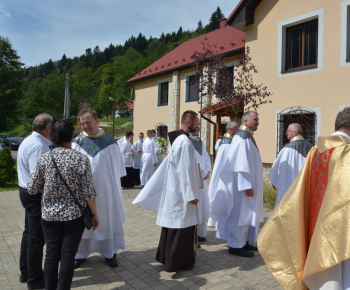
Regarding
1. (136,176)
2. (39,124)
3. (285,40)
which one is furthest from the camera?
(136,176)

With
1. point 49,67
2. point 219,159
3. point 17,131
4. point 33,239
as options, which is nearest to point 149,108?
point 219,159

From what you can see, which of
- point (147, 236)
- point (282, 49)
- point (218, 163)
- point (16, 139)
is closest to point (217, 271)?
point (147, 236)

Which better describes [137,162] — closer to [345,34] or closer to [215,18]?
[345,34]

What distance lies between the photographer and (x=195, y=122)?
14.4 feet

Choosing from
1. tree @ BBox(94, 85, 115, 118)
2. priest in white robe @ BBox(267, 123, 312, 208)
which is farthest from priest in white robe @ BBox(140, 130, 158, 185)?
tree @ BBox(94, 85, 115, 118)

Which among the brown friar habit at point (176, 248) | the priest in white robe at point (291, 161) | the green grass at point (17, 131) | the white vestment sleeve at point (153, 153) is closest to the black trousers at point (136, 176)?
the white vestment sleeve at point (153, 153)

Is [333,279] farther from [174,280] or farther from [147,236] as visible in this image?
[147,236]

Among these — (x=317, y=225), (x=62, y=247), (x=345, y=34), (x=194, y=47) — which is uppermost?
(x=194, y=47)

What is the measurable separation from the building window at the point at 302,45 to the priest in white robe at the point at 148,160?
576cm

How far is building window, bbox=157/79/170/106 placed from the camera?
1931 cm

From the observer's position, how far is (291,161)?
5.70 m

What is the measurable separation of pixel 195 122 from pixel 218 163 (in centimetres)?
210

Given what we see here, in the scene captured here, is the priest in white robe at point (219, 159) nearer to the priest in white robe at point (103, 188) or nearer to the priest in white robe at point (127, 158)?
the priest in white robe at point (103, 188)

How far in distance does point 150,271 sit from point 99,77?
10435cm
